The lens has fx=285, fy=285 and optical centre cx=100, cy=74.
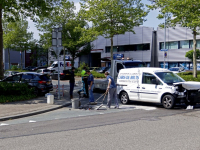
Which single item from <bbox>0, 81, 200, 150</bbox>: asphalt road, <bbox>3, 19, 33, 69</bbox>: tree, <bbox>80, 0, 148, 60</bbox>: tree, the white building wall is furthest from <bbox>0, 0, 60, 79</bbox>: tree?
the white building wall

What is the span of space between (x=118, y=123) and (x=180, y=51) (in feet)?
125

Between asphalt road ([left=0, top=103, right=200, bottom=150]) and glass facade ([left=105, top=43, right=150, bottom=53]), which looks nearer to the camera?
asphalt road ([left=0, top=103, right=200, bottom=150])

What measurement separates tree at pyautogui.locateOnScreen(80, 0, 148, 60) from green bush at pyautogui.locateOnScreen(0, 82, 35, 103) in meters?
17.0

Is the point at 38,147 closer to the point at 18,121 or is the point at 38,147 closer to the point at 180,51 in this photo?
the point at 18,121

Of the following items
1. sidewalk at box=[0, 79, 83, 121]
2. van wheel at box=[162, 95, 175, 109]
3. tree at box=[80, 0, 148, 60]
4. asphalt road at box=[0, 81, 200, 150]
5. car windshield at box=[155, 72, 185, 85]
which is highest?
tree at box=[80, 0, 148, 60]

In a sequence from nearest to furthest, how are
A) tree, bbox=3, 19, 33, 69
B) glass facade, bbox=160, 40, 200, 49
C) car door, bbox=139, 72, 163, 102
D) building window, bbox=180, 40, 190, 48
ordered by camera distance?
car door, bbox=139, 72, 163, 102, glass facade, bbox=160, 40, 200, 49, building window, bbox=180, 40, 190, 48, tree, bbox=3, 19, 33, 69

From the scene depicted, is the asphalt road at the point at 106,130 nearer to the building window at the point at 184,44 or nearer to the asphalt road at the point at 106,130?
the asphalt road at the point at 106,130

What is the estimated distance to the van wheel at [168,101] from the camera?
12352 millimetres

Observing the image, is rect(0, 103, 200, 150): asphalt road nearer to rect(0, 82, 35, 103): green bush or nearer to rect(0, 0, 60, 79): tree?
rect(0, 82, 35, 103): green bush

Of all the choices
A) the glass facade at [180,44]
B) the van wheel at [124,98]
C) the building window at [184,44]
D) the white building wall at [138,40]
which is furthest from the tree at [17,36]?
the van wheel at [124,98]

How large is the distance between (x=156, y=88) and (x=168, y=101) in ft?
2.66

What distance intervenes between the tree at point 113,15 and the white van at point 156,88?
17.6 meters

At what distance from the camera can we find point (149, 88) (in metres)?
13.2

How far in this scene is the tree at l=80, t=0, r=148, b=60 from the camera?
31016 millimetres
